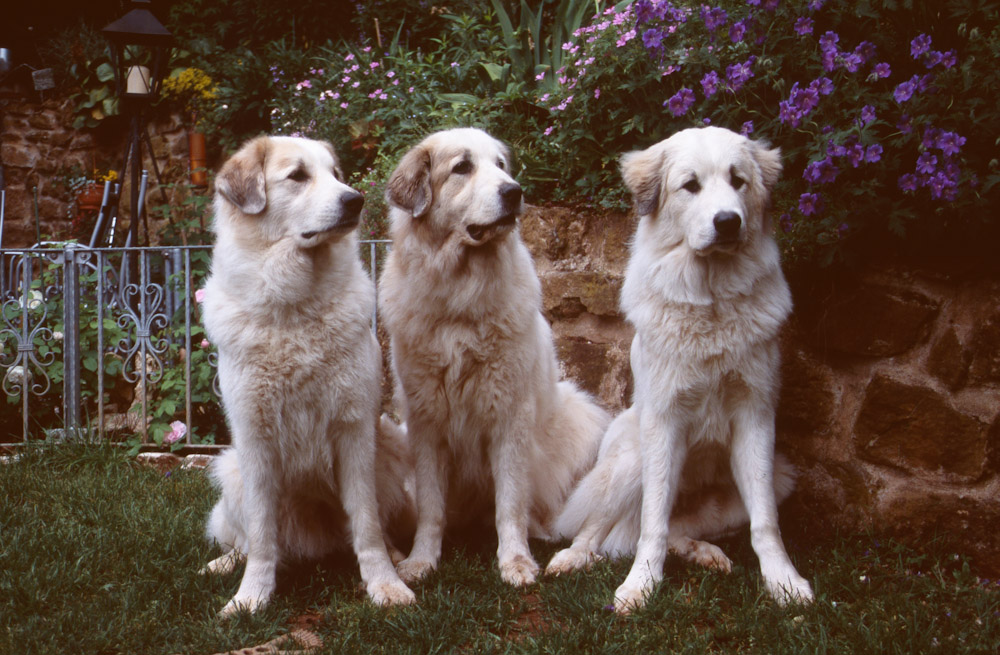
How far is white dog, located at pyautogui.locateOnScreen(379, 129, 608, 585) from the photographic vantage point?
3.16 metres

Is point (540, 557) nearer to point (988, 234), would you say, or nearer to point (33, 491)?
point (988, 234)

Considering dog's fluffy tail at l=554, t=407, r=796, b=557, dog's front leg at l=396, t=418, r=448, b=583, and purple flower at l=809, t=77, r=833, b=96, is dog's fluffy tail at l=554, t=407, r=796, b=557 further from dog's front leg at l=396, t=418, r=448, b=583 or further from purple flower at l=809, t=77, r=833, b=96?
purple flower at l=809, t=77, r=833, b=96

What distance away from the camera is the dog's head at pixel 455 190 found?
3.12 metres

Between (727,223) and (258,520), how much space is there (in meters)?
1.88

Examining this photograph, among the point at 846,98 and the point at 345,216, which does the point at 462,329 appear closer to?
the point at 345,216

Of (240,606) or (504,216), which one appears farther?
(504,216)

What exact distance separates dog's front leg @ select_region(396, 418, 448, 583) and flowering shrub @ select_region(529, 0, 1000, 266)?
161cm

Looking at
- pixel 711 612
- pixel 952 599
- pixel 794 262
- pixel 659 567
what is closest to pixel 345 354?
pixel 659 567

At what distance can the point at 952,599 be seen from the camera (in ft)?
8.58

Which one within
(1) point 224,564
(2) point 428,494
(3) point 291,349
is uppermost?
(3) point 291,349

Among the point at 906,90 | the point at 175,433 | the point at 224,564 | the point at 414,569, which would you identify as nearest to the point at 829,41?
the point at 906,90

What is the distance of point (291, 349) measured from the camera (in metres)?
2.83

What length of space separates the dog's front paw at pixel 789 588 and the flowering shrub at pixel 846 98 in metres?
A: 1.19

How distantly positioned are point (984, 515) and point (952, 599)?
0.39m
